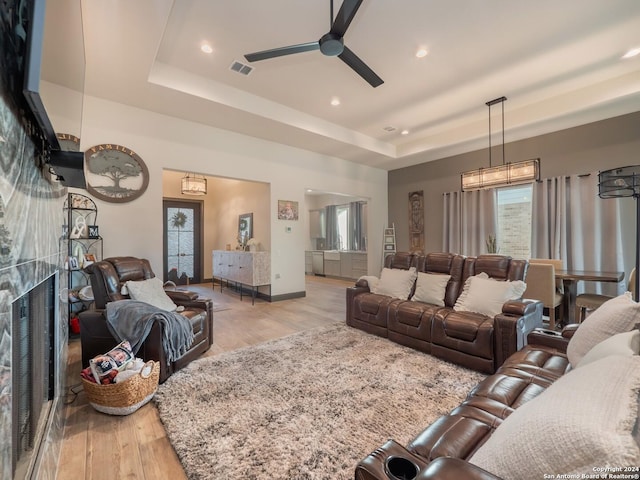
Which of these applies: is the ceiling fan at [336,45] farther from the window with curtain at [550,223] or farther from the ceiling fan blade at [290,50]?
the window with curtain at [550,223]

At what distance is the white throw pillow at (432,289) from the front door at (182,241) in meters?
A: 6.09

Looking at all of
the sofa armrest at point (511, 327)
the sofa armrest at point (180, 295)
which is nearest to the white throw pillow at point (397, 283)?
the sofa armrest at point (511, 327)

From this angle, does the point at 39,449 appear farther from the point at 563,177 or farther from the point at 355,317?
the point at 563,177

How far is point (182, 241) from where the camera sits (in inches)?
295

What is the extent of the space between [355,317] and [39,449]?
10.1 ft

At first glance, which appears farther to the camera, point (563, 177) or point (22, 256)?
point (563, 177)

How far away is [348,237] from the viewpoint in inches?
356

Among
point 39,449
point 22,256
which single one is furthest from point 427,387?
point 22,256

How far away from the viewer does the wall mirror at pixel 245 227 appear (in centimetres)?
617

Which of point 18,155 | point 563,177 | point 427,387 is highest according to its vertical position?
point 563,177

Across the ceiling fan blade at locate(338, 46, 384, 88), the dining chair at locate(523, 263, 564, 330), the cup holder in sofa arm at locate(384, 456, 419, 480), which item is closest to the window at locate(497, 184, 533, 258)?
the dining chair at locate(523, 263, 564, 330)

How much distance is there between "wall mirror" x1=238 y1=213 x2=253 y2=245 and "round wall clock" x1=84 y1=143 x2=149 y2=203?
2.38 metres

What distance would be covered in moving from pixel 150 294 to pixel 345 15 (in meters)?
3.09

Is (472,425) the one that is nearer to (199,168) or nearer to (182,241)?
(199,168)
